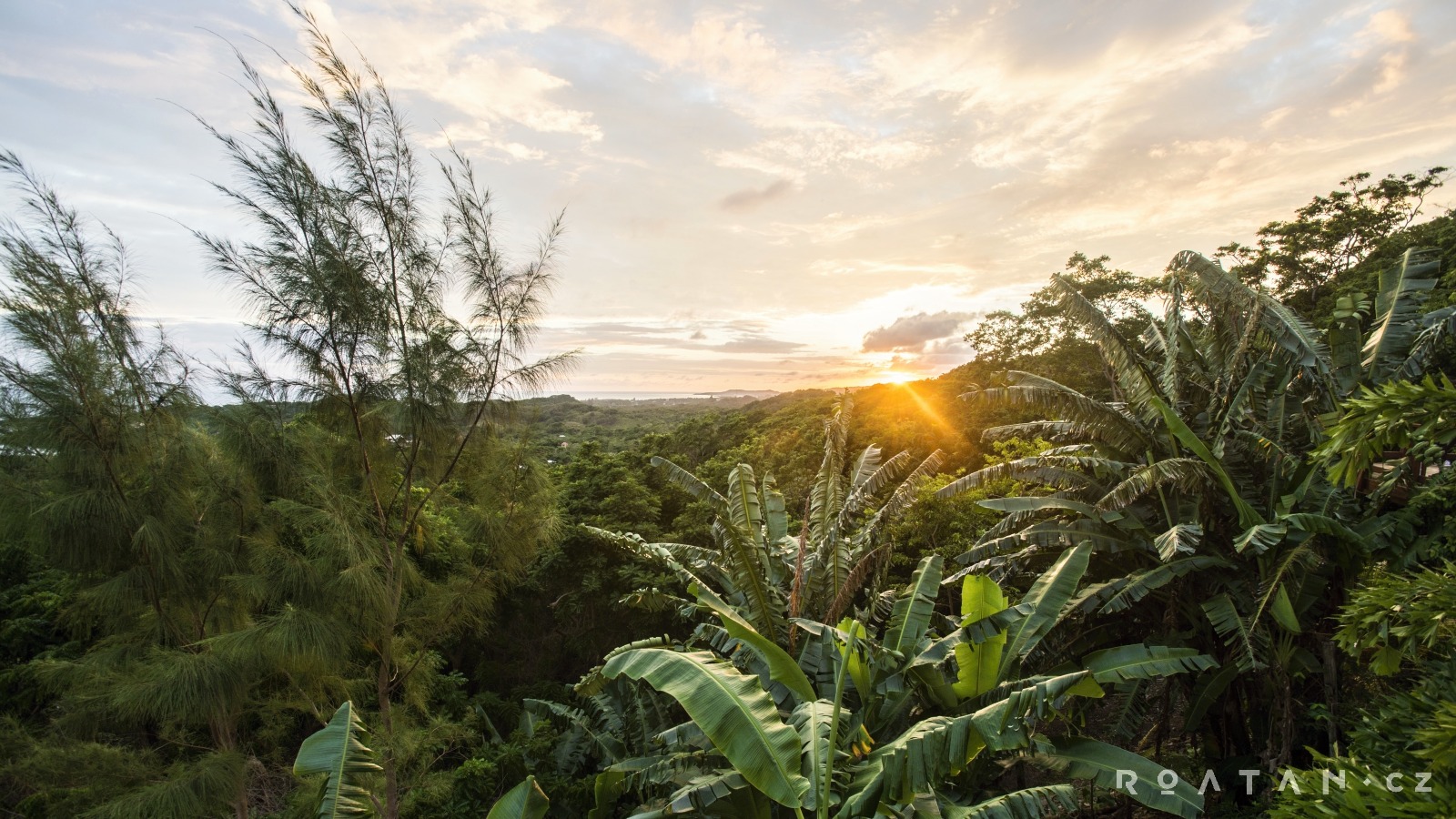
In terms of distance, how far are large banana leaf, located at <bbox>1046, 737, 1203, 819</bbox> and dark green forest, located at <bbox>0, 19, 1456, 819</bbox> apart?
27 mm

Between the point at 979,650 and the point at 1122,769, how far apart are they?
1.11 m

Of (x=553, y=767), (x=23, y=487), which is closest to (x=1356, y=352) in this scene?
(x=553, y=767)

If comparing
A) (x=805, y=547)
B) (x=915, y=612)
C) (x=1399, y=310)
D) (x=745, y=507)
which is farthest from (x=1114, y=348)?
(x=745, y=507)

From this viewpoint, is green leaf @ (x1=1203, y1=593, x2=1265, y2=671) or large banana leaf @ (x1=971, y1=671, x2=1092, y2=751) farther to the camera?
green leaf @ (x1=1203, y1=593, x2=1265, y2=671)

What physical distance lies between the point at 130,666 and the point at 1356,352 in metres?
11.7

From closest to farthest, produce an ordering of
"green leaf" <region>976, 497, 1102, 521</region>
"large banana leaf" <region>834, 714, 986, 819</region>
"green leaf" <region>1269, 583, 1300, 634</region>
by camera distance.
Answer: "large banana leaf" <region>834, 714, 986, 819</region>
"green leaf" <region>1269, 583, 1300, 634</region>
"green leaf" <region>976, 497, 1102, 521</region>

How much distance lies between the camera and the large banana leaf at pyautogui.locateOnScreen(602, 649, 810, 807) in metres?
3.67

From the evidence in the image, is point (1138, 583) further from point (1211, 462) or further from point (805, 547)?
point (805, 547)

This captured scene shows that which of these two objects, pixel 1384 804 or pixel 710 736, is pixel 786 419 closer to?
pixel 710 736

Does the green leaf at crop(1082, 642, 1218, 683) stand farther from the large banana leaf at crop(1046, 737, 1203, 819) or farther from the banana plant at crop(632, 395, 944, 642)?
the banana plant at crop(632, 395, 944, 642)

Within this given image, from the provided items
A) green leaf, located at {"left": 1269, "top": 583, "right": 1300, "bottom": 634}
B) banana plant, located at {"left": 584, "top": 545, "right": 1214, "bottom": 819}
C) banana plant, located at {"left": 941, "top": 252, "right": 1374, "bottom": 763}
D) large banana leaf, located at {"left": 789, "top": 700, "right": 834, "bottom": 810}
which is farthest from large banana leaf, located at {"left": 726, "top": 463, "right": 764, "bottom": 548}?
green leaf, located at {"left": 1269, "top": 583, "right": 1300, "bottom": 634}

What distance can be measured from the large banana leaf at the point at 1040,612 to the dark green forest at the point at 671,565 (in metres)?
0.03

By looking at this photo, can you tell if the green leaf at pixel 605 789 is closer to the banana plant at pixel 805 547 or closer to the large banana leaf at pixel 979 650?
the banana plant at pixel 805 547

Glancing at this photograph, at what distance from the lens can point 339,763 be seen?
428 cm
